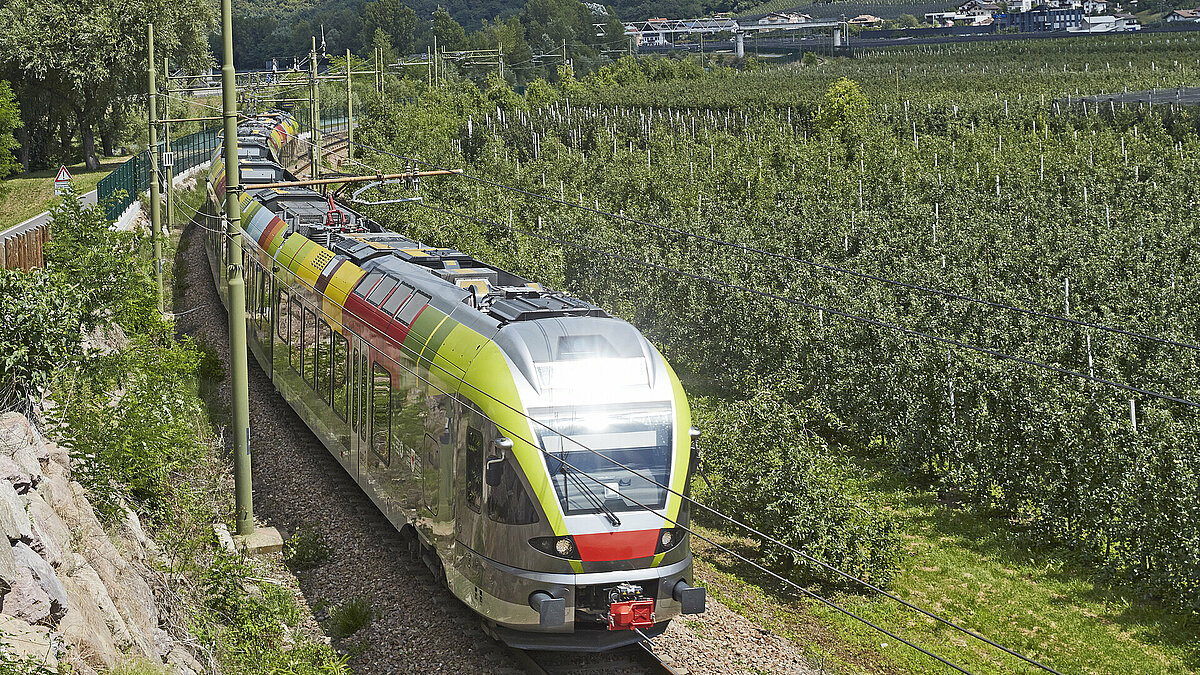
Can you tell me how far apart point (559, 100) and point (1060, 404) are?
241ft

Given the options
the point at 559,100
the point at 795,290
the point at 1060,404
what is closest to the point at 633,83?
the point at 559,100

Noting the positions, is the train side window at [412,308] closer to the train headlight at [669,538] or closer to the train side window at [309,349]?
the train side window at [309,349]

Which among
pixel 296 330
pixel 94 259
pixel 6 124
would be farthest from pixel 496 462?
pixel 6 124

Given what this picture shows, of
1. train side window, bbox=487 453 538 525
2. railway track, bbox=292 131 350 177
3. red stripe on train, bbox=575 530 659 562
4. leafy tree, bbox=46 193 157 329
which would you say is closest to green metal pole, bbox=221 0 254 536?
leafy tree, bbox=46 193 157 329

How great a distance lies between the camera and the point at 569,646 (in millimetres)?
11625

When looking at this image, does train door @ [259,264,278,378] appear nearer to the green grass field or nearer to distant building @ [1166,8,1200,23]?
the green grass field

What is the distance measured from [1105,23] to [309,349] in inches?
6851

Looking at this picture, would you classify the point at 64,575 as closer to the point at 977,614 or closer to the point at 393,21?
the point at 977,614

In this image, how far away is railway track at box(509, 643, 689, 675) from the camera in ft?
39.1

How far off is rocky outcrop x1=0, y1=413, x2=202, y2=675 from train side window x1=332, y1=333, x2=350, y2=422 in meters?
4.03

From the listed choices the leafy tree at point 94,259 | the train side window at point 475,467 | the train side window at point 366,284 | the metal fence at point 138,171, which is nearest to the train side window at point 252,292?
the leafy tree at point 94,259

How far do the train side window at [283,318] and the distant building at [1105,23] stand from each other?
163 metres

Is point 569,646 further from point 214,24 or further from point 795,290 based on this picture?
point 214,24

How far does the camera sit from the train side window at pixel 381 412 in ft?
47.9
